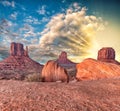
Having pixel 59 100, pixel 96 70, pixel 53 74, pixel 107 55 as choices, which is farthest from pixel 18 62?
pixel 59 100

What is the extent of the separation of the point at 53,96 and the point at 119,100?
2.54 m

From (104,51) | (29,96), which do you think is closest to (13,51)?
(104,51)

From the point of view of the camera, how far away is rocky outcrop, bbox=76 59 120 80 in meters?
14.1

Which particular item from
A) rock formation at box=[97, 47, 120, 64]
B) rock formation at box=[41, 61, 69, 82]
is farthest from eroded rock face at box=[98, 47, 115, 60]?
rock formation at box=[41, 61, 69, 82]

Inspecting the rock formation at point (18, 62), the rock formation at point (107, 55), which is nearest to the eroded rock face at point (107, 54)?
the rock formation at point (107, 55)

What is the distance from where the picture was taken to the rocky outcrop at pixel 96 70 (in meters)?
14.1

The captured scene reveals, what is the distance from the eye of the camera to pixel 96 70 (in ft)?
49.4

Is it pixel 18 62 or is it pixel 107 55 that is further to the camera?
pixel 18 62

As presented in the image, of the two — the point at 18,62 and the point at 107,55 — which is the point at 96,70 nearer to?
the point at 107,55

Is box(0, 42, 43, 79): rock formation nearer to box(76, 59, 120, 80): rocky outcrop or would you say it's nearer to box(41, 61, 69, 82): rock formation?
box(76, 59, 120, 80): rocky outcrop

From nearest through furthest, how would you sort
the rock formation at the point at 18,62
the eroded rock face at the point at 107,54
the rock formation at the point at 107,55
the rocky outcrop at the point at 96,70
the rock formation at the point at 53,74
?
1. the rock formation at the point at 53,74
2. the rocky outcrop at the point at 96,70
3. the rock formation at the point at 107,55
4. the eroded rock face at the point at 107,54
5. the rock formation at the point at 18,62

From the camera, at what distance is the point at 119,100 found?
19.6ft

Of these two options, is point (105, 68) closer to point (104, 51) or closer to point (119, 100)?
→ point (119, 100)

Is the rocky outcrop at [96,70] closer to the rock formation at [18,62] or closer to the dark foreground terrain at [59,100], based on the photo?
the dark foreground terrain at [59,100]
